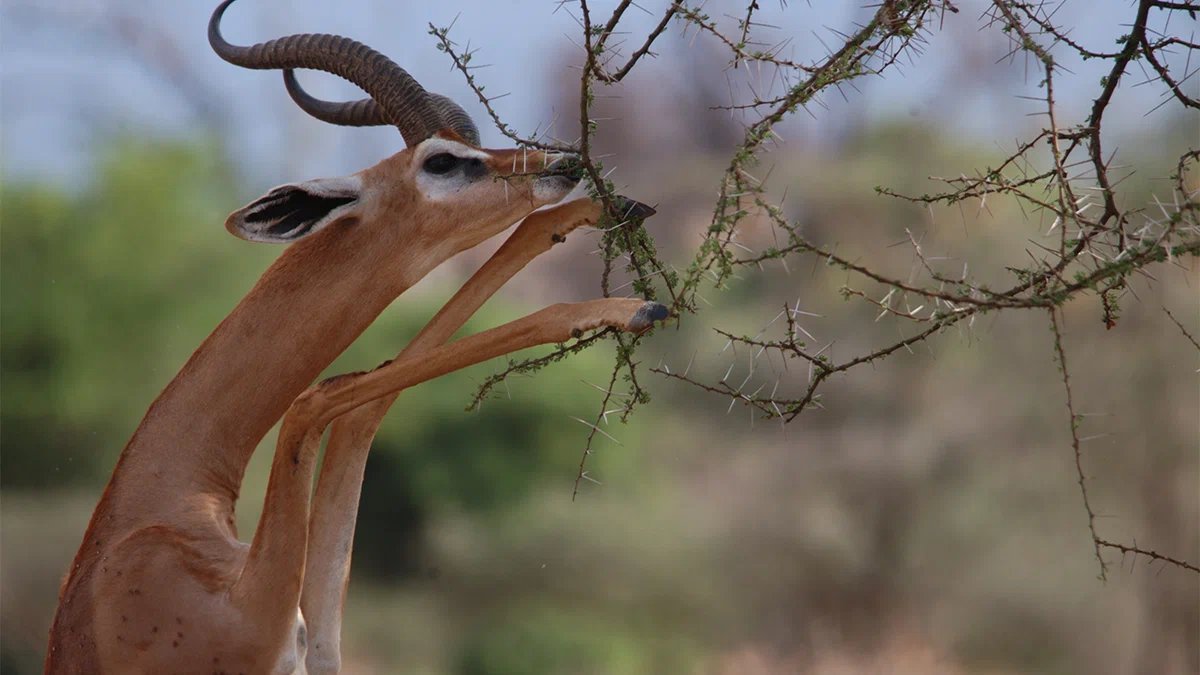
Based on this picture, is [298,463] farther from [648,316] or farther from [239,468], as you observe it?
[648,316]

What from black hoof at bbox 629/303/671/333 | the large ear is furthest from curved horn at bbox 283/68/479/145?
black hoof at bbox 629/303/671/333

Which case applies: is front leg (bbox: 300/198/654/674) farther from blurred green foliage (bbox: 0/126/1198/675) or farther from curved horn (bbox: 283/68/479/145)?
blurred green foliage (bbox: 0/126/1198/675)

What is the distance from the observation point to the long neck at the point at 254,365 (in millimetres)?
1768

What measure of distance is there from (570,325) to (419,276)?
1.34 feet

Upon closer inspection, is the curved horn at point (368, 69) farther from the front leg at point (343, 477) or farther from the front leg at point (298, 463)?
the front leg at point (298, 463)

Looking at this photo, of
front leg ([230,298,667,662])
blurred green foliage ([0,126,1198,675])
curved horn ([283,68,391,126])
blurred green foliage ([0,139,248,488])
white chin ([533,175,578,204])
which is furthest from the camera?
blurred green foliage ([0,126,1198,675])

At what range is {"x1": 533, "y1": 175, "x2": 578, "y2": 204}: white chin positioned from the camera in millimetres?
1716

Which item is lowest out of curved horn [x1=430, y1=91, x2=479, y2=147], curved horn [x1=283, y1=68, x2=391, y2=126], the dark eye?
the dark eye

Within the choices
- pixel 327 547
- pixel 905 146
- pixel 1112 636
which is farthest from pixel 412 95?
pixel 1112 636

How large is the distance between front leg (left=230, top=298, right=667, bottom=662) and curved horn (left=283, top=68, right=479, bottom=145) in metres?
0.40

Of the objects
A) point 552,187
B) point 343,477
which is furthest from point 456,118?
point 343,477

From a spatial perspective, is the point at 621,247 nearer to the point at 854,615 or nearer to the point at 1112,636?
the point at 854,615

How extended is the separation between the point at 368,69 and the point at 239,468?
0.63 meters

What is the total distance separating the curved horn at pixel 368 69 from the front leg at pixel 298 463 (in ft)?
1.32
